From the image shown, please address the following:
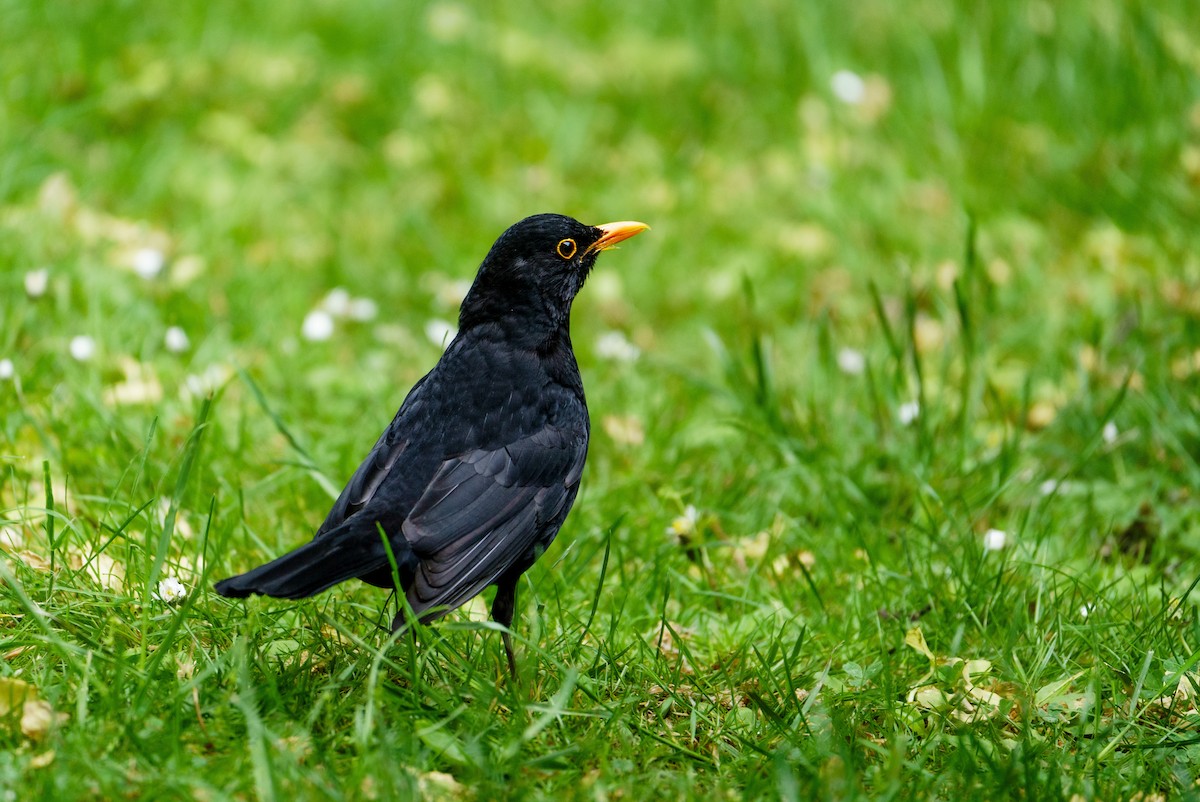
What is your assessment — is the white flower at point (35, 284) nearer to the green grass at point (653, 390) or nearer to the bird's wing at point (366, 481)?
the green grass at point (653, 390)

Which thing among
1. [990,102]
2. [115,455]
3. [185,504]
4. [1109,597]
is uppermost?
[990,102]

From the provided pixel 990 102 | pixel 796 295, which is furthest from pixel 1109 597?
pixel 990 102

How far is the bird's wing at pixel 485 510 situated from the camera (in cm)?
312

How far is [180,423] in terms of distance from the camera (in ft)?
15.1

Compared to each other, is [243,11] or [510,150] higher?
[243,11]

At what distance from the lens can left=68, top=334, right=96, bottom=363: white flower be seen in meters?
4.58

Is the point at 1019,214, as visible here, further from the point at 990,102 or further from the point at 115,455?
the point at 115,455

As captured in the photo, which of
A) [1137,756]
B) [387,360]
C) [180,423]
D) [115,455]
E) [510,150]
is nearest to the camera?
[1137,756]

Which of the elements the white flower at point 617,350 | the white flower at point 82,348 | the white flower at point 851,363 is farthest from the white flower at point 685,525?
the white flower at point 82,348

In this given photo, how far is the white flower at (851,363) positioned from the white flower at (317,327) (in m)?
2.18

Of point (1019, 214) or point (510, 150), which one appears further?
point (510, 150)

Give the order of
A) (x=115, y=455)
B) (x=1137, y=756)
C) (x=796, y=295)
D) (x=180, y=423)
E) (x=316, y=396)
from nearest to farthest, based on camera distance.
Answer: (x=1137, y=756), (x=115, y=455), (x=180, y=423), (x=316, y=396), (x=796, y=295)

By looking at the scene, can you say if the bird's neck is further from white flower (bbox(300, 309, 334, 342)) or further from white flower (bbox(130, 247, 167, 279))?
white flower (bbox(130, 247, 167, 279))

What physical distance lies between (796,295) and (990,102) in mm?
1997
